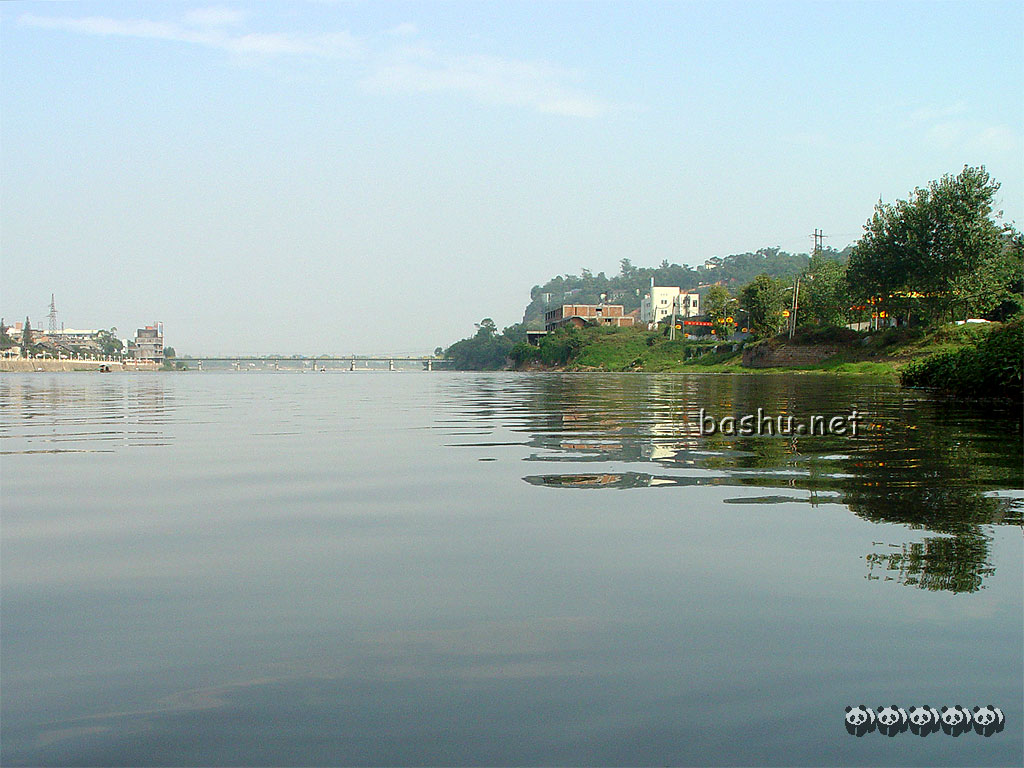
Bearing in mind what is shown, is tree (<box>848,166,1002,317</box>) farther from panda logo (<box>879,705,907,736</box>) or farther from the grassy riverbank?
panda logo (<box>879,705,907,736</box>)

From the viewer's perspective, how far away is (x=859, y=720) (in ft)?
11.7

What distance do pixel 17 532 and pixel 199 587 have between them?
3.07 meters

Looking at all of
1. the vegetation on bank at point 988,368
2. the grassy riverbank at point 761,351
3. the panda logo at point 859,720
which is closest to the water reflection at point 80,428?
the panda logo at point 859,720

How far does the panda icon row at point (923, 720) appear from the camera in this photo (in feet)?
11.5

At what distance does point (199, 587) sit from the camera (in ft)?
18.3

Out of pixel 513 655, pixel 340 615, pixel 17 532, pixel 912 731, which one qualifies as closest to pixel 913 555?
pixel 912 731

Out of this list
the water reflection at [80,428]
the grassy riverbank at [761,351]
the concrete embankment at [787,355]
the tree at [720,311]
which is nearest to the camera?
the water reflection at [80,428]

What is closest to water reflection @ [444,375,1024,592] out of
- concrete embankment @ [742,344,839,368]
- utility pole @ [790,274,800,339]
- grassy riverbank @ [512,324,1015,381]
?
grassy riverbank @ [512,324,1015,381]

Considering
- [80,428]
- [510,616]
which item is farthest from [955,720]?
[80,428]

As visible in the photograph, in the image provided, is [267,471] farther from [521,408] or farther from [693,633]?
[521,408]

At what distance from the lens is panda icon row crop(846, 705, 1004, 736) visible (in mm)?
3500

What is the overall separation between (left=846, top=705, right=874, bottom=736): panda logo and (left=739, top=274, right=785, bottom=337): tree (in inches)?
4487

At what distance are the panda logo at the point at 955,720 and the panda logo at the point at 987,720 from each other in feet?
0.10

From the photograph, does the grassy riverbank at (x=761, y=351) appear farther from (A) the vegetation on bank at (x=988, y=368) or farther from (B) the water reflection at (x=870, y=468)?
(B) the water reflection at (x=870, y=468)
